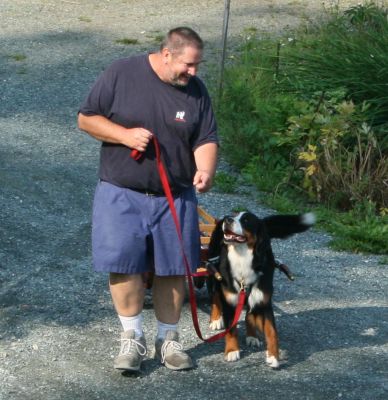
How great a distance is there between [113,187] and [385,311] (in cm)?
235

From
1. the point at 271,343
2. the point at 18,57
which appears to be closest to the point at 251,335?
the point at 271,343

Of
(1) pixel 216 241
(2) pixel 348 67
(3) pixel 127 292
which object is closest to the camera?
(3) pixel 127 292

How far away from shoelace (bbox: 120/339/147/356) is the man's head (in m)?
1.40

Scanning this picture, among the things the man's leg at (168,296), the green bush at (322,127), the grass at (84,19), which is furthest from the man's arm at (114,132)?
the grass at (84,19)

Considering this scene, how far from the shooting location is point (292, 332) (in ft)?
21.1

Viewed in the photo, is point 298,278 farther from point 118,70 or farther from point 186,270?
point 118,70

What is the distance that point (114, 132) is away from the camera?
531 centimetres

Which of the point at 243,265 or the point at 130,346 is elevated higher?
the point at 243,265

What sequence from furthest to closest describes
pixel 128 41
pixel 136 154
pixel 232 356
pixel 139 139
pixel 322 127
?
pixel 128 41
pixel 322 127
pixel 232 356
pixel 136 154
pixel 139 139

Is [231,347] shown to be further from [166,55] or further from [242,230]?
[166,55]

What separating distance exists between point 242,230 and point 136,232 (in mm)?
621

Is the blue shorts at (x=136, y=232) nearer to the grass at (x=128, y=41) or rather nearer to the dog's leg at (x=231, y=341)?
the dog's leg at (x=231, y=341)

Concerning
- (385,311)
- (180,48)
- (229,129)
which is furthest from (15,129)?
(180,48)

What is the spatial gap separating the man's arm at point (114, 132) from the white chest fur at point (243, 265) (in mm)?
906
